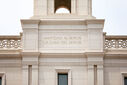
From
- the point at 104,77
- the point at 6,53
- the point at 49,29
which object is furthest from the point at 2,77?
the point at 104,77

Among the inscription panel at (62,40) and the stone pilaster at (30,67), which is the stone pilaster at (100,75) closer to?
the inscription panel at (62,40)

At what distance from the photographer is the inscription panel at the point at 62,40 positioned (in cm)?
2987

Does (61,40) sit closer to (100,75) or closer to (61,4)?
(100,75)

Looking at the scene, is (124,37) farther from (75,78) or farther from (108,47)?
(75,78)

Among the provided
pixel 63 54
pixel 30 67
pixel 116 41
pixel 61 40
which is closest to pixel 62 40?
pixel 61 40

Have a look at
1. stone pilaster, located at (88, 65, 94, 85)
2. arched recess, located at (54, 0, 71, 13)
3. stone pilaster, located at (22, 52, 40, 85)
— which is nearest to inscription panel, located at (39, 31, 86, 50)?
stone pilaster, located at (22, 52, 40, 85)

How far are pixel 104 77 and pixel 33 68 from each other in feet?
13.3

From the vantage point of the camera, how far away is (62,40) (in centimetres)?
2998

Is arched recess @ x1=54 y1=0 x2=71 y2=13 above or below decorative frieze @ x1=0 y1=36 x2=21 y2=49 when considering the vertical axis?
above

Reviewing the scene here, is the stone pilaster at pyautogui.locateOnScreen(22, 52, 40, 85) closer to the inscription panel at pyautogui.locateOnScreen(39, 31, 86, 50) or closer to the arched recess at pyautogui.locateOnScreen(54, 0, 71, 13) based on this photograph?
the inscription panel at pyautogui.locateOnScreen(39, 31, 86, 50)

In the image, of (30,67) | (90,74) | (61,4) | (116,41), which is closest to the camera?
(90,74)

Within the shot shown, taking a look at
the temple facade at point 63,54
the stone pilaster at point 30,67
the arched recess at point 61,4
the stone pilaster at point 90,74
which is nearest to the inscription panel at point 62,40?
the temple facade at point 63,54

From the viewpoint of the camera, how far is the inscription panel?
2987cm

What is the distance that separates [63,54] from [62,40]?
0.90m
